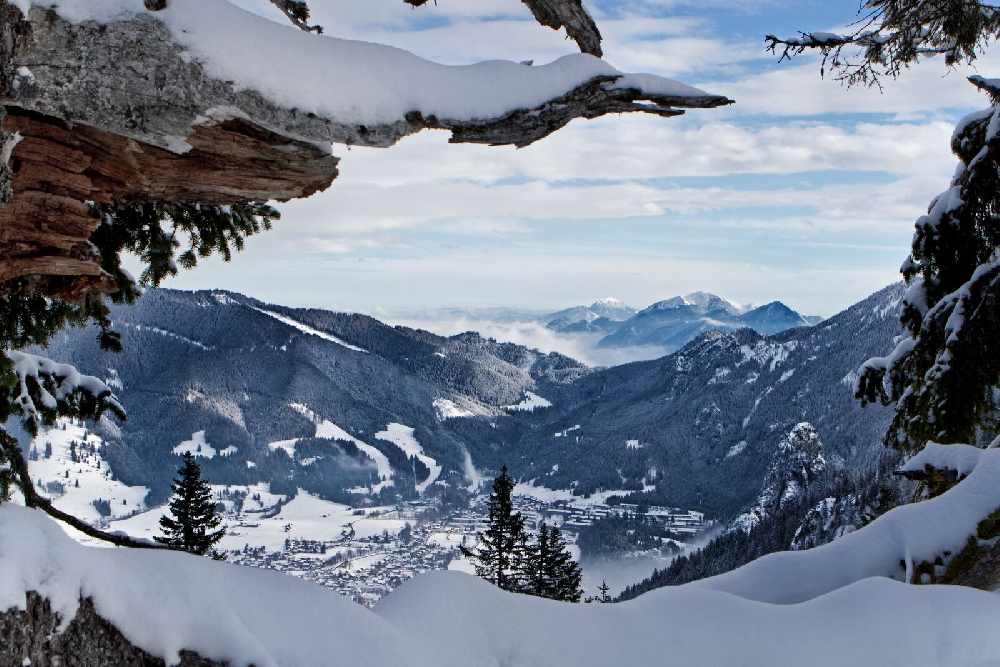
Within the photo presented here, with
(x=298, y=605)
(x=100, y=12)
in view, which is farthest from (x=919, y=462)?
(x=100, y=12)

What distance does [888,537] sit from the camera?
616 centimetres

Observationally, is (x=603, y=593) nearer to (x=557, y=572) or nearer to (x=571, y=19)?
(x=557, y=572)

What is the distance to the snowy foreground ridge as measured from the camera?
145 inches

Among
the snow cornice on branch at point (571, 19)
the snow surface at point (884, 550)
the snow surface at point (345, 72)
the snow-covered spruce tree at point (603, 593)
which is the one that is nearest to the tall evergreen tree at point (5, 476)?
the snow surface at point (345, 72)

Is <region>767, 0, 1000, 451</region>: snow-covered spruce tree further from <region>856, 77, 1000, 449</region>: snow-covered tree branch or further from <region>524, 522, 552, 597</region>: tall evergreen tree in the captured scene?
<region>524, 522, 552, 597</region>: tall evergreen tree

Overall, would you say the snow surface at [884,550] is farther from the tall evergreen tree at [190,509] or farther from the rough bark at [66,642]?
the tall evergreen tree at [190,509]

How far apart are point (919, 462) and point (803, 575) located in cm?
179

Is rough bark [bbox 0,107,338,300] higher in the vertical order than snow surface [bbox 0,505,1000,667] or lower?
higher

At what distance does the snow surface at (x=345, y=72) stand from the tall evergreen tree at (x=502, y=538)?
85.3 feet

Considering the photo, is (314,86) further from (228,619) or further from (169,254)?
(169,254)

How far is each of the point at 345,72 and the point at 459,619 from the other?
3393mm

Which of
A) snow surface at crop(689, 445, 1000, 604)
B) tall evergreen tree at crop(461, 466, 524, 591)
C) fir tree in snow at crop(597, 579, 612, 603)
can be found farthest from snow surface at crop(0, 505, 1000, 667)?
fir tree in snow at crop(597, 579, 612, 603)

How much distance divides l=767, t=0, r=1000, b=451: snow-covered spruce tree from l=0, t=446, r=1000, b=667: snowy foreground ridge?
1616mm

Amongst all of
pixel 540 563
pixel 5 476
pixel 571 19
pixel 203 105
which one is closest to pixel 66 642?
pixel 203 105
